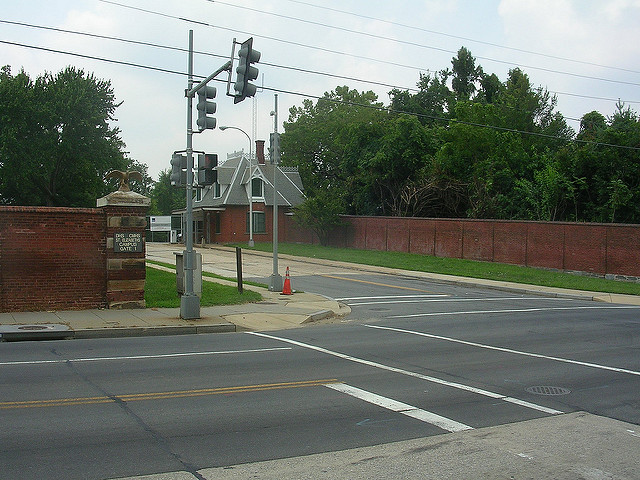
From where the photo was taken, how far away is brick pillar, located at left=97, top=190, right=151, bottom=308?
16984mm

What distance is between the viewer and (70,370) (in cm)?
996

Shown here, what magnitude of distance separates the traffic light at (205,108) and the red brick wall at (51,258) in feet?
13.2

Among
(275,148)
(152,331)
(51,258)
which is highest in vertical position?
(275,148)

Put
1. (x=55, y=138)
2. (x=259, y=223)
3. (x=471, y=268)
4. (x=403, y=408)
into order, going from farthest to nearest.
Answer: (x=259, y=223) → (x=55, y=138) → (x=471, y=268) → (x=403, y=408)

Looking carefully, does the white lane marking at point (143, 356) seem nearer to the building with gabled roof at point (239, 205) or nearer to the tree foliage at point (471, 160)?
the tree foliage at point (471, 160)

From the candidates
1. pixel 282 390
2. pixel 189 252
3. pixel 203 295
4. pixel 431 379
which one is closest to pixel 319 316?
pixel 189 252

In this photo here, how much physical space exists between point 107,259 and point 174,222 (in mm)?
49510

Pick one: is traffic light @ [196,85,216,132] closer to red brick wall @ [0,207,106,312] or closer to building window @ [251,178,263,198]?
red brick wall @ [0,207,106,312]

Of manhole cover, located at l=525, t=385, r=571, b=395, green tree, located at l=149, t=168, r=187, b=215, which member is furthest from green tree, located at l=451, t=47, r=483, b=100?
manhole cover, located at l=525, t=385, r=571, b=395

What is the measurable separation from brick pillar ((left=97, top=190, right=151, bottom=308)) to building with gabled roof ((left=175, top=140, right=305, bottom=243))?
38.0m

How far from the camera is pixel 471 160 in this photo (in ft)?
152

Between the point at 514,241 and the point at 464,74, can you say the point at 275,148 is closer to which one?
the point at 514,241

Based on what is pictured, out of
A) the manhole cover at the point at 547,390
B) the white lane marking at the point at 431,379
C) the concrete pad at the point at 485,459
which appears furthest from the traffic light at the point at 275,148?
the concrete pad at the point at 485,459

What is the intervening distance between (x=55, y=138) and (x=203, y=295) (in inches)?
895
